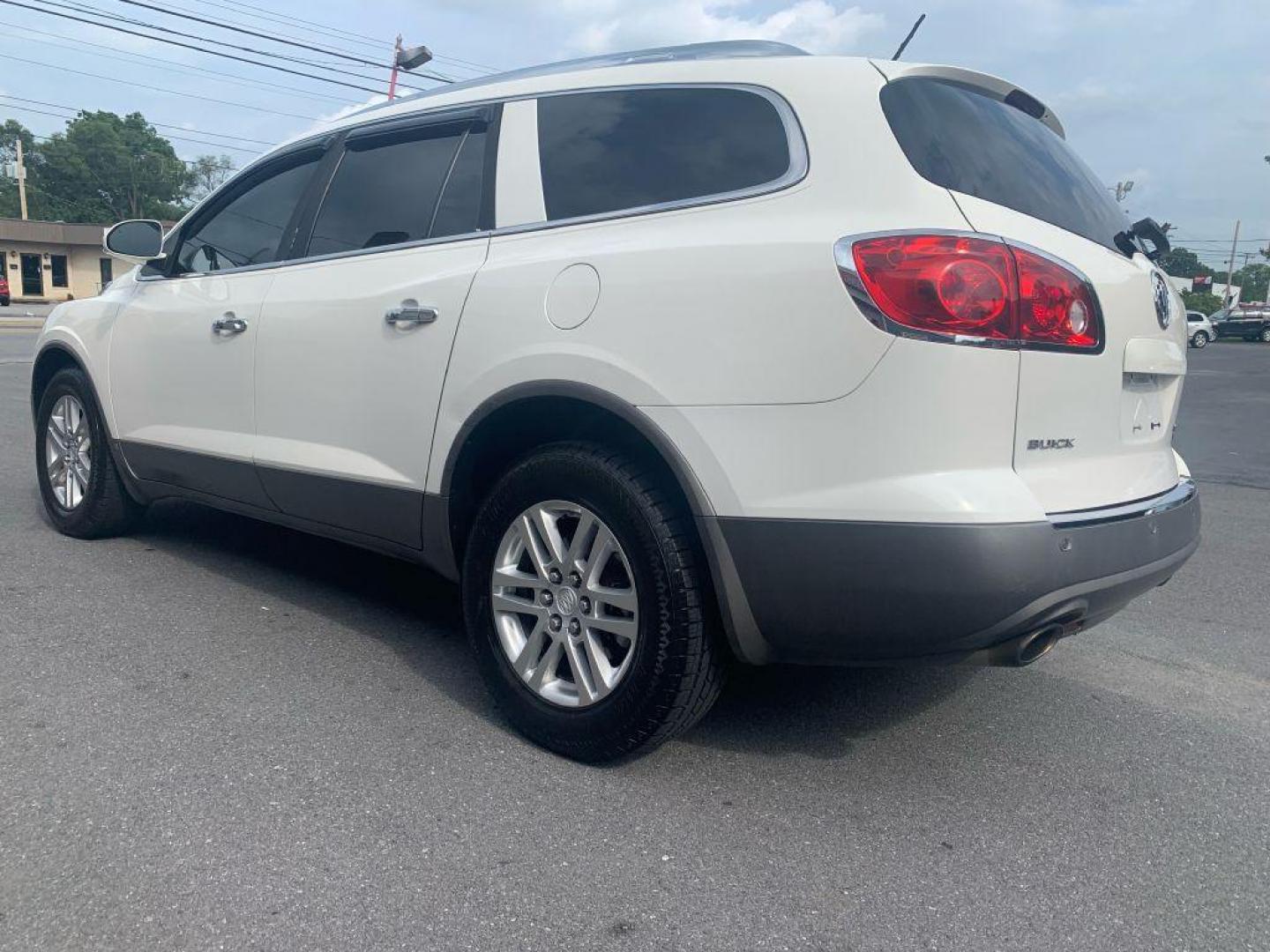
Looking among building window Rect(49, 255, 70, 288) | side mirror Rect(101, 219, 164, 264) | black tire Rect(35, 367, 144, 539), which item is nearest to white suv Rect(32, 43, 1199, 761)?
side mirror Rect(101, 219, 164, 264)

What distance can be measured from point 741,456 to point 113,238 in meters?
3.54

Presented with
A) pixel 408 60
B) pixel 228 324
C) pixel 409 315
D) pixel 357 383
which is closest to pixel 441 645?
pixel 357 383

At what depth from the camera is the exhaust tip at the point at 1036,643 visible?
2.42 m

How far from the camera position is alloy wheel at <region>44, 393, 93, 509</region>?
493cm

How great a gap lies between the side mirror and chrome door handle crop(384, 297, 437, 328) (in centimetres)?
186

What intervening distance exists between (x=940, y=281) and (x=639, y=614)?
42.0 inches

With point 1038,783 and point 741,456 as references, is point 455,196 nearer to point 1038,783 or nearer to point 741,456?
point 741,456

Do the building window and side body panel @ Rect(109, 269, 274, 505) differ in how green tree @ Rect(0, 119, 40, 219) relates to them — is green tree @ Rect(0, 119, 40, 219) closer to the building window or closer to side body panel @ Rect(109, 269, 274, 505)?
the building window

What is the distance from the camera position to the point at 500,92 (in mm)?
3379

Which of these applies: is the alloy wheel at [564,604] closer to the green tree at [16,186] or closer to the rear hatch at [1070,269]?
the rear hatch at [1070,269]

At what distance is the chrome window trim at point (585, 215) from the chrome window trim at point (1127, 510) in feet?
2.34

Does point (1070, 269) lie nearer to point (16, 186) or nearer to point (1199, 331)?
point (1199, 331)

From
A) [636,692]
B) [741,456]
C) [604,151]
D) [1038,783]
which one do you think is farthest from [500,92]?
[1038,783]

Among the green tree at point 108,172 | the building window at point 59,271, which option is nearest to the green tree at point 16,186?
the green tree at point 108,172
